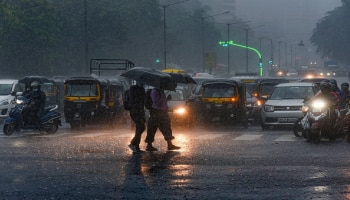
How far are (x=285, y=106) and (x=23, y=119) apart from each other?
8.50 metres

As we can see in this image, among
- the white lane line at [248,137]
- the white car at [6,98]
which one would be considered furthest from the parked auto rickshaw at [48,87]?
the white lane line at [248,137]

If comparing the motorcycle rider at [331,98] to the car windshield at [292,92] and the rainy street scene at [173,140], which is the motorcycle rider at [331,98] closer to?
the rainy street scene at [173,140]

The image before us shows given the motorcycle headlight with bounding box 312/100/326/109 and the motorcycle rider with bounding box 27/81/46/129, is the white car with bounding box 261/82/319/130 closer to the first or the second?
the motorcycle headlight with bounding box 312/100/326/109

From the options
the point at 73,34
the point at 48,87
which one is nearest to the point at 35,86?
the point at 48,87

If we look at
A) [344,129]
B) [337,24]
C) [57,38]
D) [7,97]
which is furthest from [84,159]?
[337,24]

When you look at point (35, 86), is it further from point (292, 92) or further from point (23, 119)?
point (292, 92)

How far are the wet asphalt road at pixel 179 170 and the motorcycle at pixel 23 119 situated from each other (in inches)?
122

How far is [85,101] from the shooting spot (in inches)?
1199

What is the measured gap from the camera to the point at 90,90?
30641mm

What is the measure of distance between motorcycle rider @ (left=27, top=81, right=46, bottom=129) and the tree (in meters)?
122

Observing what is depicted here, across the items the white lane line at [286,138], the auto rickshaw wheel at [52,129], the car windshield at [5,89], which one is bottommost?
the white lane line at [286,138]

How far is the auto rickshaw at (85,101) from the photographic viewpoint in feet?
99.5

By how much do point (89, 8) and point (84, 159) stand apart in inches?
2958

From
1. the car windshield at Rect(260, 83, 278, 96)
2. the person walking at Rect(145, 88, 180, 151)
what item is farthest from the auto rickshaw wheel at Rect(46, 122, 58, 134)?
the car windshield at Rect(260, 83, 278, 96)
